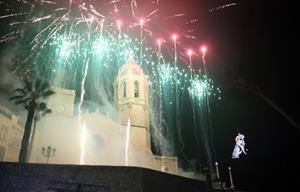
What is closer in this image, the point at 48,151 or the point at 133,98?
the point at 48,151

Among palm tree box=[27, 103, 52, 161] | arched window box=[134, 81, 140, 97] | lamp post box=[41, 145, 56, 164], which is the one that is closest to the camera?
lamp post box=[41, 145, 56, 164]

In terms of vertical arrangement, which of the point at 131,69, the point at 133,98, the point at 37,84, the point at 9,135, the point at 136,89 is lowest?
the point at 9,135

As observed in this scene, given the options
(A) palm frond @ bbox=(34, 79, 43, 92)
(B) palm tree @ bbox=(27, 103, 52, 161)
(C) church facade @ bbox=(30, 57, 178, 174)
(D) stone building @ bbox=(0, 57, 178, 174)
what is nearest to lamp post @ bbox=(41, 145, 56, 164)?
(D) stone building @ bbox=(0, 57, 178, 174)

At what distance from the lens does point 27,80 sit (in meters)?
38.2

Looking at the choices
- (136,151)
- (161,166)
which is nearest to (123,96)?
(136,151)

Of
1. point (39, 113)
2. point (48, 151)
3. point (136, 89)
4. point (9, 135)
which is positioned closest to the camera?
point (48, 151)

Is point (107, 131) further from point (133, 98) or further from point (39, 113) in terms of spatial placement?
point (39, 113)

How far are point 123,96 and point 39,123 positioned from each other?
45.1ft

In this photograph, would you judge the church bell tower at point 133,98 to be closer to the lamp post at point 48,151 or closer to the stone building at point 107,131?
the stone building at point 107,131

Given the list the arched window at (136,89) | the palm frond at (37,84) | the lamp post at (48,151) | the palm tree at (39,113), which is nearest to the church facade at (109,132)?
the arched window at (136,89)

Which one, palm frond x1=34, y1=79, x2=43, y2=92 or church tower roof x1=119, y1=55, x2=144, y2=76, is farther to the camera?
church tower roof x1=119, y1=55, x2=144, y2=76

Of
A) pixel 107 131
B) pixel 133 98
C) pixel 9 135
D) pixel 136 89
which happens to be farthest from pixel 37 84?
pixel 136 89

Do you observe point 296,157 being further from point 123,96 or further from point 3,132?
point 3,132

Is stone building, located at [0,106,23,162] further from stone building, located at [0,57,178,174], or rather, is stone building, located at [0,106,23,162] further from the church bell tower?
the church bell tower
